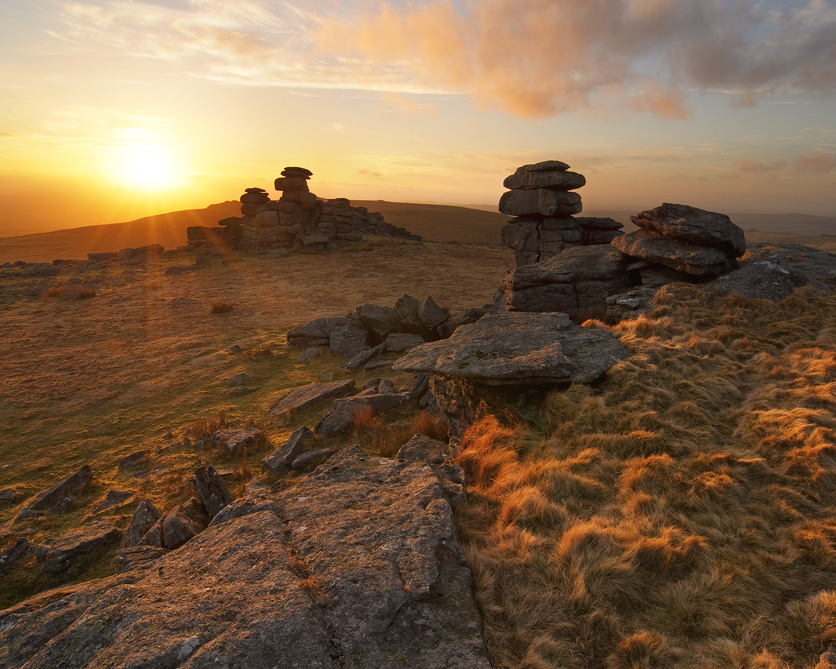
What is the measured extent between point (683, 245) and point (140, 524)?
18.6m

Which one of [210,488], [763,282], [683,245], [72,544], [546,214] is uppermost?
[546,214]

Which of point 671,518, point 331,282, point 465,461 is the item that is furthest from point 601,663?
point 331,282

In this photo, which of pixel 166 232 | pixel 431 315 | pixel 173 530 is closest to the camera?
pixel 173 530

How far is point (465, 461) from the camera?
29.4ft

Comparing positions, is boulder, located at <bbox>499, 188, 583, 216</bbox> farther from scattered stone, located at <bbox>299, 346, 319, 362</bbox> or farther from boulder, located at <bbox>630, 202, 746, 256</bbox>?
scattered stone, located at <bbox>299, 346, 319, 362</bbox>

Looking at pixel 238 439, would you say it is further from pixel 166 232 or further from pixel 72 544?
pixel 166 232

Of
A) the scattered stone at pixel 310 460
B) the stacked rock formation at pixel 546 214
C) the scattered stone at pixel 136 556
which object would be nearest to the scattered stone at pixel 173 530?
the scattered stone at pixel 136 556

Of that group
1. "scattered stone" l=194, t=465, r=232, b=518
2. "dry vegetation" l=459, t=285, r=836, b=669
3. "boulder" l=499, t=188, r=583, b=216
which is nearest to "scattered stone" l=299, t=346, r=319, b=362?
"scattered stone" l=194, t=465, r=232, b=518

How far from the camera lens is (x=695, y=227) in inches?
640

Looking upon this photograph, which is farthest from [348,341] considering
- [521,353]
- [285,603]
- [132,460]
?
[285,603]

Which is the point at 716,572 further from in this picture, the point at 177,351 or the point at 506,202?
the point at 506,202

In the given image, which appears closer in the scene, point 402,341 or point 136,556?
point 136,556

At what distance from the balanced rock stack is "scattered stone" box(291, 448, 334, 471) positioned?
13.8m

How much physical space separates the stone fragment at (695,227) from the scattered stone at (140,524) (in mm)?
17856
